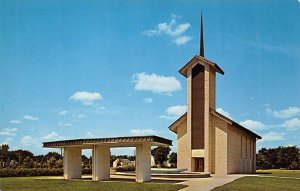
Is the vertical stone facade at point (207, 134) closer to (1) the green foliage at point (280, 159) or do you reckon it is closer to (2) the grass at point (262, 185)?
(2) the grass at point (262, 185)

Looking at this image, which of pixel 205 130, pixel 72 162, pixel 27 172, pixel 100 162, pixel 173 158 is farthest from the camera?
pixel 173 158

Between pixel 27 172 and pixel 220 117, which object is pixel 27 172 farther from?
pixel 220 117

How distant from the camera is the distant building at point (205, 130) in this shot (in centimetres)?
4184

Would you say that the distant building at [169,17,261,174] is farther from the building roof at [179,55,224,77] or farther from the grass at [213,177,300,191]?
the grass at [213,177,300,191]

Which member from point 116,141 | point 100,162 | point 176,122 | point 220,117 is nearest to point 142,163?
point 116,141

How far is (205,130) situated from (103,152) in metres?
16.7

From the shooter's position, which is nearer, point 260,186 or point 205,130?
point 260,186

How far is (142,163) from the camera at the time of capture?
25953 mm

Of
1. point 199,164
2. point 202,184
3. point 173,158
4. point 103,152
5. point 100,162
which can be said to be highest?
point 103,152

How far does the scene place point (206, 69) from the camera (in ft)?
141

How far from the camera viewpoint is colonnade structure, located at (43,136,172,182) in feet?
83.9

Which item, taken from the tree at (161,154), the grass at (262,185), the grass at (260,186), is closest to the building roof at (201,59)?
the grass at (262,185)

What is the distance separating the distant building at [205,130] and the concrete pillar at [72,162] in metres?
14.8

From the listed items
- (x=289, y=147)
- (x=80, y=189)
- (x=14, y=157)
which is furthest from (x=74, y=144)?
(x=289, y=147)
